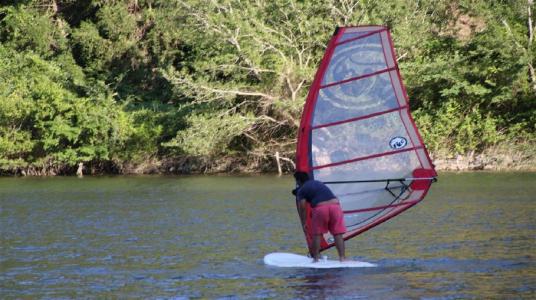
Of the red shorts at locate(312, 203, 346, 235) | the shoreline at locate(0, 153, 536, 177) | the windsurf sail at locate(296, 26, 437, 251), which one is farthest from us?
the shoreline at locate(0, 153, 536, 177)

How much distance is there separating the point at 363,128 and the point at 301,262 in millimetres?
1971

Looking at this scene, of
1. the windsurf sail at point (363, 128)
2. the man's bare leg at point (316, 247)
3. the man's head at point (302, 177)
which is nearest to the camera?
the man's bare leg at point (316, 247)

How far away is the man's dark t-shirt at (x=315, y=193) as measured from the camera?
41.4ft

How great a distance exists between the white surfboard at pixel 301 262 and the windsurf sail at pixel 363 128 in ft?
1.64

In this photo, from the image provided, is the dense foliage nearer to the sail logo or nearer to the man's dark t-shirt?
the sail logo

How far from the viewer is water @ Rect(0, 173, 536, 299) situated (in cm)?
1169

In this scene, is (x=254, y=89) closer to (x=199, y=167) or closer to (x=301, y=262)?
(x=199, y=167)

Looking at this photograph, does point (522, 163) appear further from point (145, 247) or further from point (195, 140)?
point (145, 247)

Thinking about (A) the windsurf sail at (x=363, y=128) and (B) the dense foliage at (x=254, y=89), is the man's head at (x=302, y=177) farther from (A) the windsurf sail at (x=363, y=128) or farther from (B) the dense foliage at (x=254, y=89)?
(B) the dense foliage at (x=254, y=89)

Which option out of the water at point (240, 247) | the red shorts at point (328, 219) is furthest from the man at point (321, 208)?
the water at point (240, 247)

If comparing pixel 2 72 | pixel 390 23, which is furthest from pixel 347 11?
pixel 2 72

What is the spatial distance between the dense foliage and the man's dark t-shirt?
20.1 meters

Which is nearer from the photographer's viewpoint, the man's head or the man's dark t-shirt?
the man's dark t-shirt

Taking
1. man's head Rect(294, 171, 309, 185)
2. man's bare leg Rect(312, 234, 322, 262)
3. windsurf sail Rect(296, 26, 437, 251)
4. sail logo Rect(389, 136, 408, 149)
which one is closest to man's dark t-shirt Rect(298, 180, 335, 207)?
man's head Rect(294, 171, 309, 185)
